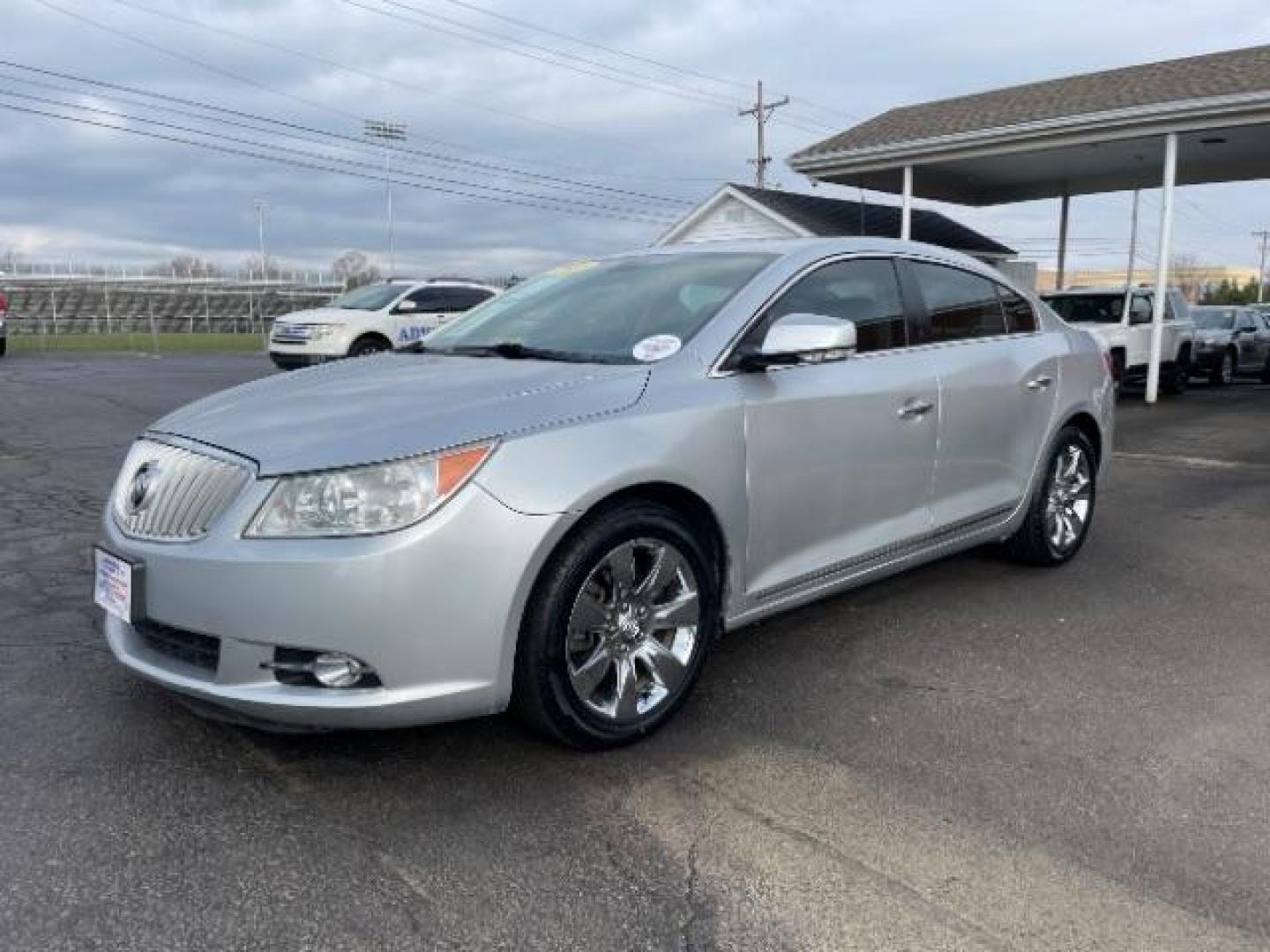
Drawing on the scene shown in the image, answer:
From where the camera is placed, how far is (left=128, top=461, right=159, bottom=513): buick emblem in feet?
10.4

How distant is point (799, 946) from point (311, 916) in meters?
1.11

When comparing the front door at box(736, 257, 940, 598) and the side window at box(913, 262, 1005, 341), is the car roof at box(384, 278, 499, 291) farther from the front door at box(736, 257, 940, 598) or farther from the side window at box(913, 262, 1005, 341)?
the front door at box(736, 257, 940, 598)

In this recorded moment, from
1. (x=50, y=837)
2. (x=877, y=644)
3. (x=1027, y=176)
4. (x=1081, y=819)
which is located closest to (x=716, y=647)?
(x=877, y=644)

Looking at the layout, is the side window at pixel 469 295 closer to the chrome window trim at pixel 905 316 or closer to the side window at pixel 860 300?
the chrome window trim at pixel 905 316

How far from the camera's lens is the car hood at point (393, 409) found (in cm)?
290

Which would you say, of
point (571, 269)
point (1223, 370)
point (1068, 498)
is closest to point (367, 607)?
point (571, 269)

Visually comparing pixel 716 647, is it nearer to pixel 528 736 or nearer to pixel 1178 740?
pixel 528 736

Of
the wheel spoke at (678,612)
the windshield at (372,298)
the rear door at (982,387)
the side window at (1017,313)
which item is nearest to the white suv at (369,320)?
the windshield at (372,298)

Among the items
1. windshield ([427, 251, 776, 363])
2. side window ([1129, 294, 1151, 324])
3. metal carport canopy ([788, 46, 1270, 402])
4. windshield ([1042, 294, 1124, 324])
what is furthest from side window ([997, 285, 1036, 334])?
side window ([1129, 294, 1151, 324])

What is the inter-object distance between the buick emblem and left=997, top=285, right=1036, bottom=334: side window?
3.79 meters

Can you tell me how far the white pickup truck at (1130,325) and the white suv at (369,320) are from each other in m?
9.04

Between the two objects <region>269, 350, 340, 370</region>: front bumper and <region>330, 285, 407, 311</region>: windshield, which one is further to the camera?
<region>330, 285, 407, 311</region>: windshield

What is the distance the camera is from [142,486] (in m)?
3.24

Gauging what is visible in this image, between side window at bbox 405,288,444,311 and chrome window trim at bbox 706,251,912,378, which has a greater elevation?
side window at bbox 405,288,444,311
